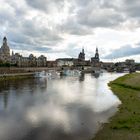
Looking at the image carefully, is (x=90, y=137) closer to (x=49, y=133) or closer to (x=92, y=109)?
(x=49, y=133)

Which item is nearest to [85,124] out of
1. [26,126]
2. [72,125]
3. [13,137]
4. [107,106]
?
[72,125]

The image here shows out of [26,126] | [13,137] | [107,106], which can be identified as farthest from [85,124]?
[107,106]

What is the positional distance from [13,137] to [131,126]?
33.4ft

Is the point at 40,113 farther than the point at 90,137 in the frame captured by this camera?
Yes

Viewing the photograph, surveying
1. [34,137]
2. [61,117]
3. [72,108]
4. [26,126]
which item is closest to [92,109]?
[72,108]

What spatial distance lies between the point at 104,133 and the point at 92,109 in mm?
11909

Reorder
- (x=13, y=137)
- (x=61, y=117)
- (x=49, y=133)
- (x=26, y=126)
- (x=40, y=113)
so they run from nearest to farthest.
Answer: (x=13, y=137) → (x=49, y=133) → (x=26, y=126) → (x=61, y=117) → (x=40, y=113)

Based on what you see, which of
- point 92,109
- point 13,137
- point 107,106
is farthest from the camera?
point 107,106

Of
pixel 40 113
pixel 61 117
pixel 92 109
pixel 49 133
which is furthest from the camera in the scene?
pixel 92 109

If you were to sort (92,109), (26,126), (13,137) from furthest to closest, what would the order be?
(92,109)
(26,126)
(13,137)

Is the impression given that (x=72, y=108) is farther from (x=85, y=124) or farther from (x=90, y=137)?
(x=90, y=137)

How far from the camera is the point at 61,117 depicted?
96.3ft

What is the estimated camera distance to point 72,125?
25.7 m

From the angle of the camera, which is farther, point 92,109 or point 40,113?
point 92,109
